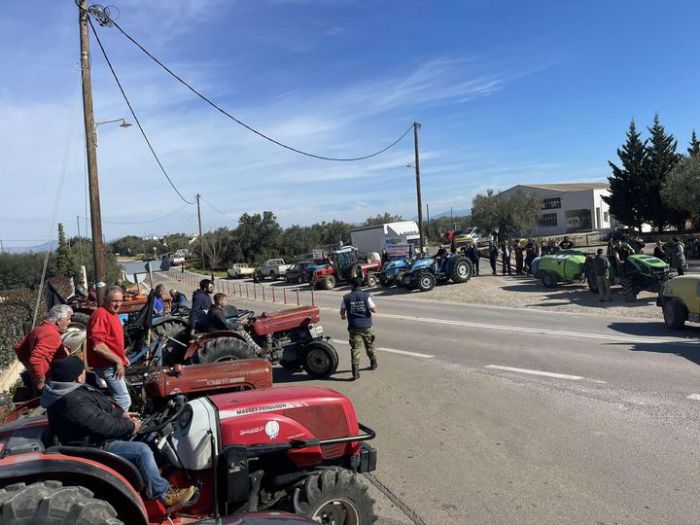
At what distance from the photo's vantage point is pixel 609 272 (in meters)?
18.0

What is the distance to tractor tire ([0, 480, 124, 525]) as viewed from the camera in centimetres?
282

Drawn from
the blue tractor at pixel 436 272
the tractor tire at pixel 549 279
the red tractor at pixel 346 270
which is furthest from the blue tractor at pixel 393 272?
the tractor tire at pixel 549 279

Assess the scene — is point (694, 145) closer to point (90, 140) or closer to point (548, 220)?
point (548, 220)

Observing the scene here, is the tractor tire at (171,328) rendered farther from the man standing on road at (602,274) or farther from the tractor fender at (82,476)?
the man standing on road at (602,274)

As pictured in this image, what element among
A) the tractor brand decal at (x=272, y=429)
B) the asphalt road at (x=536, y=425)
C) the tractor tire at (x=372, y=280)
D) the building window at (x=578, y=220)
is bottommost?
the asphalt road at (x=536, y=425)

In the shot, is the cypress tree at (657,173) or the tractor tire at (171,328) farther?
the cypress tree at (657,173)

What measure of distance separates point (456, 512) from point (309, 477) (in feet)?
4.93

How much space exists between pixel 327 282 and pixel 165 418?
26635 millimetres

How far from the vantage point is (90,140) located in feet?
43.2

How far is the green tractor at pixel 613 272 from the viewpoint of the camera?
53.9 ft

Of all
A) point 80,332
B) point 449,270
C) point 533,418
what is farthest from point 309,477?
point 449,270

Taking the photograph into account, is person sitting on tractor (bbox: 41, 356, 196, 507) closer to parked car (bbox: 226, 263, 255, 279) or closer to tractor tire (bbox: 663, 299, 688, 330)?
tractor tire (bbox: 663, 299, 688, 330)

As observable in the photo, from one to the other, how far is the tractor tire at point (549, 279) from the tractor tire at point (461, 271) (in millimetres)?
3622

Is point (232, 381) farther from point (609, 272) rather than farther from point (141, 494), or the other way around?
point (609, 272)
